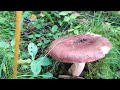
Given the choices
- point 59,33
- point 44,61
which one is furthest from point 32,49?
point 59,33

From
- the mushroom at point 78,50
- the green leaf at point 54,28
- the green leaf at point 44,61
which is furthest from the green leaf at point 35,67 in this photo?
the green leaf at point 54,28

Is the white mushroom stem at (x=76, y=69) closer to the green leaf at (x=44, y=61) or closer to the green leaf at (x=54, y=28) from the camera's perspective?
the green leaf at (x=44, y=61)

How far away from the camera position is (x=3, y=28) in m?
2.03

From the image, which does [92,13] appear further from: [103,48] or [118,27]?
[103,48]

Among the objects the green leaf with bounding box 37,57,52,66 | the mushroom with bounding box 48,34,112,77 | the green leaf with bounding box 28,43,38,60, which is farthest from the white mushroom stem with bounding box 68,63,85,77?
the green leaf with bounding box 28,43,38,60

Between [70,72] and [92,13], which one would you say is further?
[92,13]

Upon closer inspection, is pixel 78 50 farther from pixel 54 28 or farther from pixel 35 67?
pixel 54 28

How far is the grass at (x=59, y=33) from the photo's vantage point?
1724 mm

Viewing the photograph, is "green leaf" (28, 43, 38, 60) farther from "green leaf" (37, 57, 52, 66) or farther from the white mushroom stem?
the white mushroom stem
